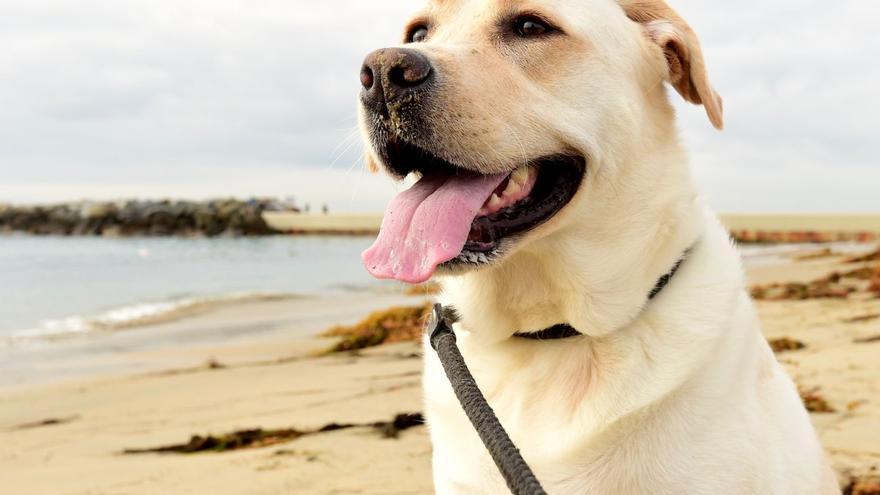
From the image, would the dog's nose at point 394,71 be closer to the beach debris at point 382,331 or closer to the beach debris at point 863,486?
the beach debris at point 863,486

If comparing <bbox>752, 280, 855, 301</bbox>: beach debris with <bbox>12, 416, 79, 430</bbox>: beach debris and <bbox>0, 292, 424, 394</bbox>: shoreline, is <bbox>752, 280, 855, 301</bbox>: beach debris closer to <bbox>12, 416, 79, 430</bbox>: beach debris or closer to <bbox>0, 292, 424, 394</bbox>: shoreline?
<bbox>0, 292, 424, 394</bbox>: shoreline

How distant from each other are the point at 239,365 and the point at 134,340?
2815 millimetres

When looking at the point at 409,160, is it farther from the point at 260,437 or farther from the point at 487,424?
the point at 260,437

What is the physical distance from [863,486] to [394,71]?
8.78 feet

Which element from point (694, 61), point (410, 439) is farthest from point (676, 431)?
point (410, 439)

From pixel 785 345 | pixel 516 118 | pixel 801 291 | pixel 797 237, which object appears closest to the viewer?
pixel 516 118

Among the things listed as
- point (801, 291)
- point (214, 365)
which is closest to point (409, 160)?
point (214, 365)

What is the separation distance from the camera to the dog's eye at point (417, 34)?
2.85m

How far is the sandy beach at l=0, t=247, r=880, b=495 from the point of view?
3830mm

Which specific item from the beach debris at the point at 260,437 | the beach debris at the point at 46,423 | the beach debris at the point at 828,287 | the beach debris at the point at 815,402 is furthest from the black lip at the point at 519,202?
the beach debris at the point at 828,287

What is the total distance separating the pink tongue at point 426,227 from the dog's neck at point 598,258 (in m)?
0.27

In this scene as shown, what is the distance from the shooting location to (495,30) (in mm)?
2545

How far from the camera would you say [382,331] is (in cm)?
827

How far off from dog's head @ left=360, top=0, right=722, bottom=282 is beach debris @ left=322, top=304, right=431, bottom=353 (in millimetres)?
4632
